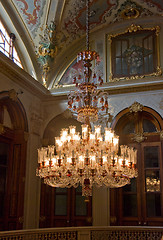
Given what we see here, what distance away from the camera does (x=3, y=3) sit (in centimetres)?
825

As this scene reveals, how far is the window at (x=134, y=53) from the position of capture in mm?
9109

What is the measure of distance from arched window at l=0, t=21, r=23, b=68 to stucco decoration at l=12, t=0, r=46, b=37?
1.90 feet

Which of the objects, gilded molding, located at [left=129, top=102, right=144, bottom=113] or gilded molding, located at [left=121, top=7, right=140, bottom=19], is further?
gilded molding, located at [left=121, top=7, right=140, bottom=19]

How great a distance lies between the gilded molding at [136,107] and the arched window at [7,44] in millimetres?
3420

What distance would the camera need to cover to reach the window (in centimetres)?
911

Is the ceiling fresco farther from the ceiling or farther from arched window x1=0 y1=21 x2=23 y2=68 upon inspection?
arched window x1=0 y1=21 x2=23 y2=68

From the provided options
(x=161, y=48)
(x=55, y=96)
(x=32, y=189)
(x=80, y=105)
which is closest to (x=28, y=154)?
(x=32, y=189)

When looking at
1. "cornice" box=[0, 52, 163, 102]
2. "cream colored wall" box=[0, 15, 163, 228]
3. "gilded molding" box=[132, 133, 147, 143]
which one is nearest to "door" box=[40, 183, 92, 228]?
"cream colored wall" box=[0, 15, 163, 228]

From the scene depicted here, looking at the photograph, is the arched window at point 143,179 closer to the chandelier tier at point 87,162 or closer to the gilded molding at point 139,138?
the gilded molding at point 139,138

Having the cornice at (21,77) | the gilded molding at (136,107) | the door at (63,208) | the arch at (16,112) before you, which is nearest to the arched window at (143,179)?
the gilded molding at (136,107)

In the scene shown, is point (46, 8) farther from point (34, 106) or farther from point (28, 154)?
point (28, 154)

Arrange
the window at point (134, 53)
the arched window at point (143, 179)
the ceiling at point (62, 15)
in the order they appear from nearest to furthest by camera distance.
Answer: the arched window at point (143, 179) → the ceiling at point (62, 15) → the window at point (134, 53)

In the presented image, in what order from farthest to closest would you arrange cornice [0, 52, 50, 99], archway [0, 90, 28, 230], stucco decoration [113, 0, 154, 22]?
stucco decoration [113, 0, 154, 22] → archway [0, 90, 28, 230] → cornice [0, 52, 50, 99]

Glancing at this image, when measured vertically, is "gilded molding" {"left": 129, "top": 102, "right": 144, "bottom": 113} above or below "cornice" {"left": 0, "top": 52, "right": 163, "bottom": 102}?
below
